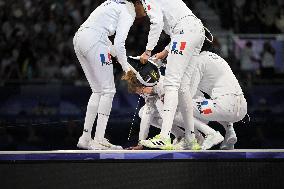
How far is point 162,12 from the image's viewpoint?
6398 millimetres

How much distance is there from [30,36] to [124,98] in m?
3.28

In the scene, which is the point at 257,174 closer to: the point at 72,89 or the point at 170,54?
the point at 170,54

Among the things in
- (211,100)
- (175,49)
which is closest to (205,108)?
(211,100)

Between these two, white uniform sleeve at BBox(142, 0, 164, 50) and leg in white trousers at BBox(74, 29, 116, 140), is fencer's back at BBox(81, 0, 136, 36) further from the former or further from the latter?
white uniform sleeve at BBox(142, 0, 164, 50)

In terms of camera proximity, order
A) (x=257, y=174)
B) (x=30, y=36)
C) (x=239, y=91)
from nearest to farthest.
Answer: (x=257, y=174) < (x=239, y=91) < (x=30, y=36)

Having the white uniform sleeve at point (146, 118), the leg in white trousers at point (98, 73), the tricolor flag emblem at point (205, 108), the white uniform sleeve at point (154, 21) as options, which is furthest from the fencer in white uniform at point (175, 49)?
the leg in white trousers at point (98, 73)

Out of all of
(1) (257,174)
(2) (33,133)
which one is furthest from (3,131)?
(1) (257,174)

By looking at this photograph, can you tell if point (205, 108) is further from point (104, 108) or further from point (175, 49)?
point (104, 108)

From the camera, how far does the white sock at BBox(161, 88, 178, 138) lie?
6.14 meters

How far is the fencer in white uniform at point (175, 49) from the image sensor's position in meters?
6.17

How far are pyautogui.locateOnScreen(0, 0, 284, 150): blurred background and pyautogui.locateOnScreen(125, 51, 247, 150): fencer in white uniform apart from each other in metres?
1.29

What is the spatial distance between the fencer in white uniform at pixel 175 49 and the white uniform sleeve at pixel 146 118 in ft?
1.63

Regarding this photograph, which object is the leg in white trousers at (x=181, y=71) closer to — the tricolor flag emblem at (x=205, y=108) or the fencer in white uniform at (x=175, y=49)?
the fencer in white uniform at (x=175, y=49)

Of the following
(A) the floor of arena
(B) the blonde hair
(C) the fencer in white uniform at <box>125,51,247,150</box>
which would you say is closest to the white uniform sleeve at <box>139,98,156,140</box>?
(C) the fencer in white uniform at <box>125,51,247,150</box>
